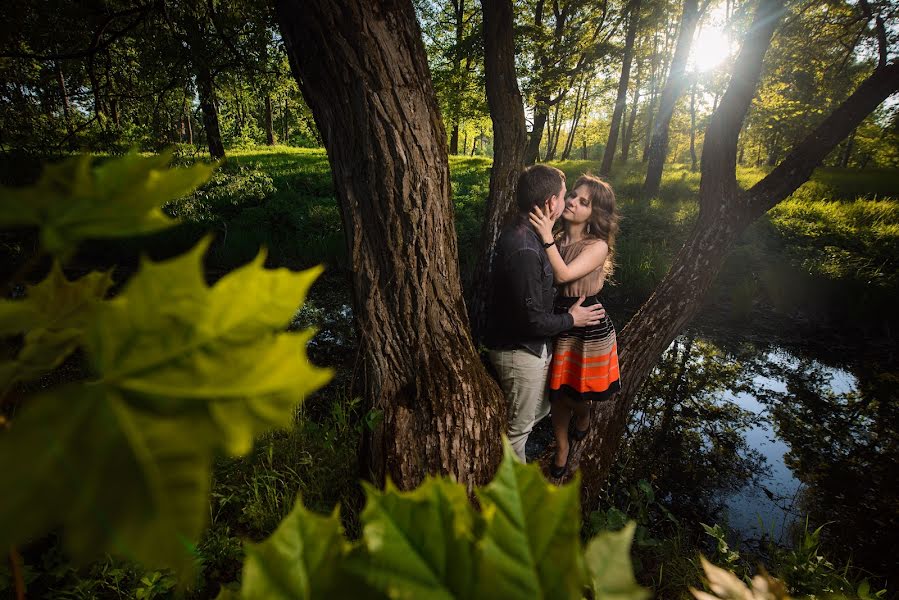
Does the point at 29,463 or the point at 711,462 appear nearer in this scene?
the point at 29,463

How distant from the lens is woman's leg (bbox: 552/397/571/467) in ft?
9.53

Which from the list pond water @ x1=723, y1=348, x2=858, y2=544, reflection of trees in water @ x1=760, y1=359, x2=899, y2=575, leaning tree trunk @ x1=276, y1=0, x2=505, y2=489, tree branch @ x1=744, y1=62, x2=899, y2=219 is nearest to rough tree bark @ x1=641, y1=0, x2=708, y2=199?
reflection of trees in water @ x1=760, y1=359, x2=899, y2=575

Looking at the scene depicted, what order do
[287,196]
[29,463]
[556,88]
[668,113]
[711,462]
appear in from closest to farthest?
[29,463], [711,462], [556,88], [287,196], [668,113]

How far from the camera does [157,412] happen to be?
0.23 meters

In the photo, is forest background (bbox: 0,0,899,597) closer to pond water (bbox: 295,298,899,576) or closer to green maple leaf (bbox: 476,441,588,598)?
pond water (bbox: 295,298,899,576)

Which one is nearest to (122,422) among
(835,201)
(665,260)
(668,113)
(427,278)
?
(427,278)

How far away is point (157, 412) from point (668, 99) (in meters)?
14.6

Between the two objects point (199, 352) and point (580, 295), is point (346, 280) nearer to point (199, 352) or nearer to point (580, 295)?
point (580, 295)

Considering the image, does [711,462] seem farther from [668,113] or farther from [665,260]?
[668,113]

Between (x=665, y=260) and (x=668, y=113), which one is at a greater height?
(x=668, y=113)

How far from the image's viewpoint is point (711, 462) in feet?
13.0

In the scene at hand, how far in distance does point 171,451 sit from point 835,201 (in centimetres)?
1519

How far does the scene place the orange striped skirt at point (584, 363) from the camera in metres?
2.56

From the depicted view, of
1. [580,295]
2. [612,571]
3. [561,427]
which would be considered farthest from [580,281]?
[612,571]
